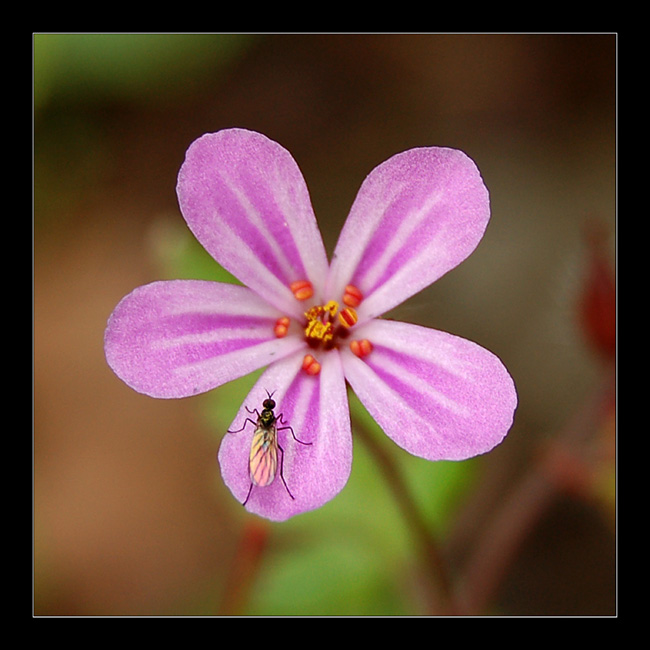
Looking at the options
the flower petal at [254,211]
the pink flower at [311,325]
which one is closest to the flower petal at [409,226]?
the pink flower at [311,325]

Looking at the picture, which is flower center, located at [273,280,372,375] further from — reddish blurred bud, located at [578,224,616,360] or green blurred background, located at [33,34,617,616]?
green blurred background, located at [33,34,617,616]

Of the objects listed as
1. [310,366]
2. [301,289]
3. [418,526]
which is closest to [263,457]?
[310,366]

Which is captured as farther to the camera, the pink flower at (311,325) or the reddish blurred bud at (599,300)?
the reddish blurred bud at (599,300)

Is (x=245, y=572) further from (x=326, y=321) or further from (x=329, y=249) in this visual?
(x=326, y=321)

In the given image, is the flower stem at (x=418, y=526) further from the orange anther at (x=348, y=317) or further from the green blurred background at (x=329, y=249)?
the green blurred background at (x=329, y=249)

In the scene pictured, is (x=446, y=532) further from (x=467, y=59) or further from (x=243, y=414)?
(x=467, y=59)

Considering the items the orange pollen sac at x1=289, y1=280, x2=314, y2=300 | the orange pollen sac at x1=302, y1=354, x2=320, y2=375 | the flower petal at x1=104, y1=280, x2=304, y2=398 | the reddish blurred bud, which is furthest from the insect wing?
the reddish blurred bud
